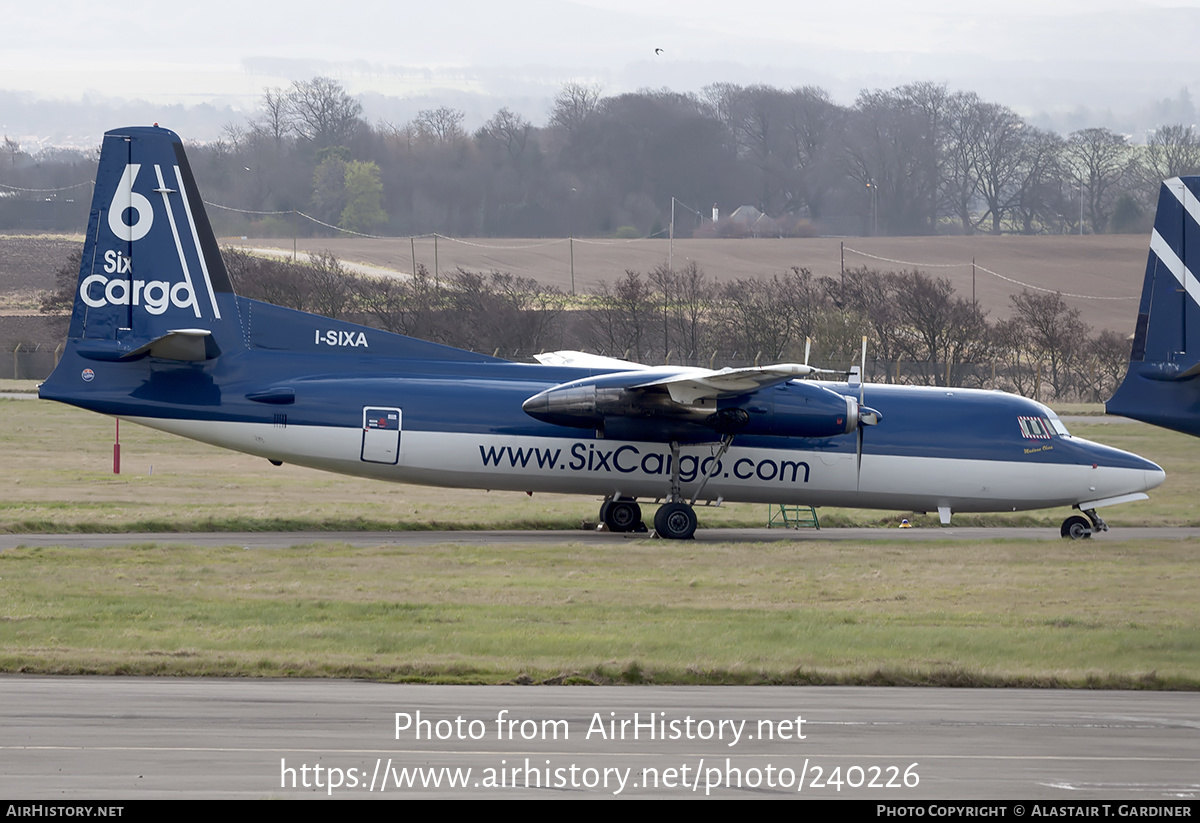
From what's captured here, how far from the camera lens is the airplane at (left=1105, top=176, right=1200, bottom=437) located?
1773 cm

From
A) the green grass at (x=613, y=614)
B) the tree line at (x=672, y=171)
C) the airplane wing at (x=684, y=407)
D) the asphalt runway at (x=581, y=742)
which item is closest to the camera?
the asphalt runway at (x=581, y=742)

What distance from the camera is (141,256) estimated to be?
77.2 feet

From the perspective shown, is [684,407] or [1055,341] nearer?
[684,407]

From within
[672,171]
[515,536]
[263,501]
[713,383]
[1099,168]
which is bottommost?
[515,536]

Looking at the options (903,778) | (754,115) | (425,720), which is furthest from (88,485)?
(754,115)

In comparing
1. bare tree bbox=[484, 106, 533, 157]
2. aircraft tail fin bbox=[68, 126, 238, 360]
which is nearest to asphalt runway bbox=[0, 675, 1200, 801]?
aircraft tail fin bbox=[68, 126, 238, 360]

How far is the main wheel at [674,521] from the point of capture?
78.9 feet

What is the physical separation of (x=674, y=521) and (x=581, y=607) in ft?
24.8

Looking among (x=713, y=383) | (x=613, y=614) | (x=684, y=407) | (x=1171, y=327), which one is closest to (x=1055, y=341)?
(x=684, y=407)

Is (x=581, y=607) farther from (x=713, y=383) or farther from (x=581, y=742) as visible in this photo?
(x=713, y=383)

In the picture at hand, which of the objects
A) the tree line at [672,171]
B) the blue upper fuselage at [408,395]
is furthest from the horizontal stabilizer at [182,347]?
the tree line at [672,171]

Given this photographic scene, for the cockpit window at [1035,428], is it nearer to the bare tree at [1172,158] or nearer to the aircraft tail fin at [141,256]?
the aircraft tail fin at [141,256]

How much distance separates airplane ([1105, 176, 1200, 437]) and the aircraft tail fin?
15857 millimetres

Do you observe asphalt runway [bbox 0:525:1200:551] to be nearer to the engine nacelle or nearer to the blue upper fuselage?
the blue upper fuselage
